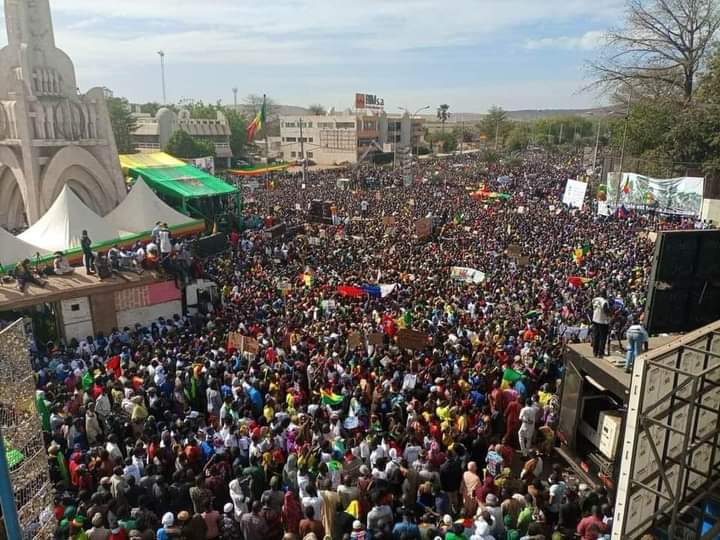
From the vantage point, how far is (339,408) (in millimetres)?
8906

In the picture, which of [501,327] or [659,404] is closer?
[659,404]

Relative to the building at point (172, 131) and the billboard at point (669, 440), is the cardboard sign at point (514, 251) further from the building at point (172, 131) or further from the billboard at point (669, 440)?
the building at point (172, 131)

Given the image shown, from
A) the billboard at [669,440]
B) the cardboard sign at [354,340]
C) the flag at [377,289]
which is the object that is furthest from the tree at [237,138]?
the billboard at [669,440]

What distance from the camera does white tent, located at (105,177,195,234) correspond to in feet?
67.8

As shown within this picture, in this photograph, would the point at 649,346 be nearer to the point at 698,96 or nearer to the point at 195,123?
the point at 698,96

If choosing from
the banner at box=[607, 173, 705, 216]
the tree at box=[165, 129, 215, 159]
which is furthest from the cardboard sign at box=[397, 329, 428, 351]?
the tree at box=[165, 129, 215, 159]

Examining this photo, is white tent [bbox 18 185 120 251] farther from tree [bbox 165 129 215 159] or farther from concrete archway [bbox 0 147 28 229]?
tree [bbox 165 129 215 159]

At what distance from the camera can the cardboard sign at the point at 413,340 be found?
10.9m

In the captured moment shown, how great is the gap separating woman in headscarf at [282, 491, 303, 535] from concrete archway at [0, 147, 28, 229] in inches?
716

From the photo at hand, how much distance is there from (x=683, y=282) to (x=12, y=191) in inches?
879

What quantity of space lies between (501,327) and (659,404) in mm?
8085

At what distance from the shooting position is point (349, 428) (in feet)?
26.7

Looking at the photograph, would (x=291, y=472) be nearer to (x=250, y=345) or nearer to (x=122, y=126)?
(x=250, y=345)

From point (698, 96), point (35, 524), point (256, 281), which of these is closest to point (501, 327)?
point (256, 281)
